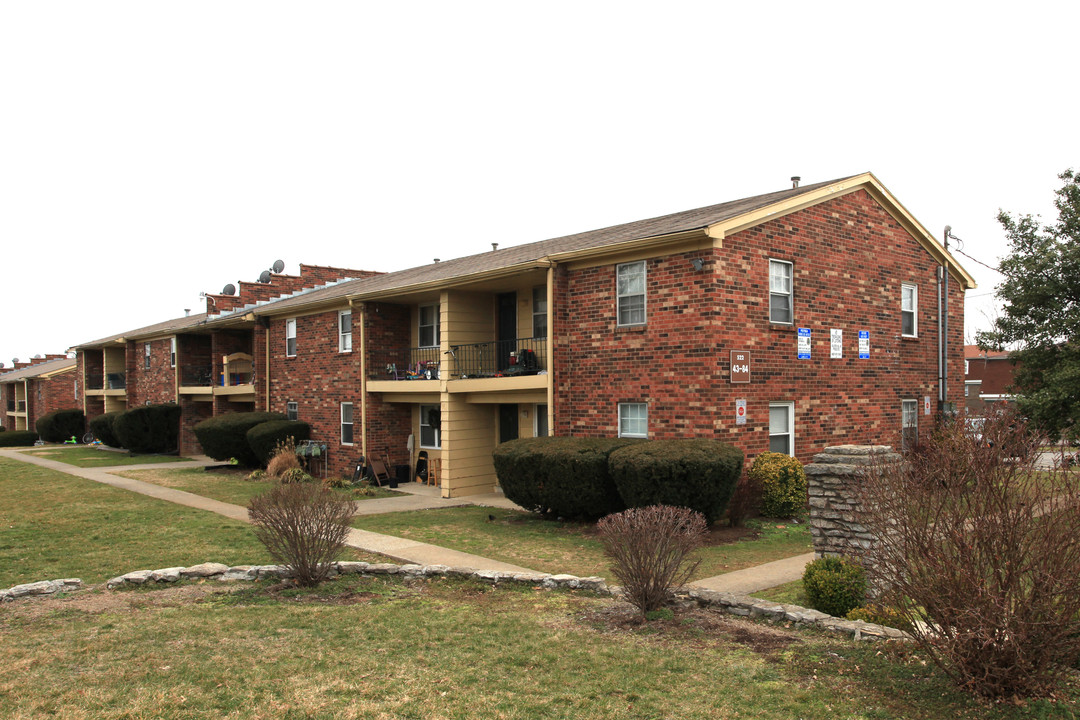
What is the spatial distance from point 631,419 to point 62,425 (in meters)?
39.6

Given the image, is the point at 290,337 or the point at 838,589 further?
the point at 290,337

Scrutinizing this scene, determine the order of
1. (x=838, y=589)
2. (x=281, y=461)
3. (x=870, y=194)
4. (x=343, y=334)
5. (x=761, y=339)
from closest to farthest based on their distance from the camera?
(x=838, y=589) → (x=761, y=339) → (x=870, y=194) → (x=281, y=461) → (x=343, y=334)

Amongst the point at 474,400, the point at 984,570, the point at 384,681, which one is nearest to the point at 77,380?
the point at 474,400

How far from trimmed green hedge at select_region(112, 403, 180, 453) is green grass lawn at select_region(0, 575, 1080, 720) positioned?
25.7m

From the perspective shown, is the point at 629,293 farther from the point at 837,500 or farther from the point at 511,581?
the point at 837,500

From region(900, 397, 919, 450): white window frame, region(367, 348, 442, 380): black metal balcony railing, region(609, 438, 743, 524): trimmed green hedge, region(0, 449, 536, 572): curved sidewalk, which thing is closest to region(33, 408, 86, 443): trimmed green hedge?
region(0, 449, 536, 572): curved sidewalk

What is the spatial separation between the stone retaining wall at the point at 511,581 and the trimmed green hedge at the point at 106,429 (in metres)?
28.9

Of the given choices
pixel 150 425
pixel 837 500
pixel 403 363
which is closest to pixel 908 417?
pixel 837 500

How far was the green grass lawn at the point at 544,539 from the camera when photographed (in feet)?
35.8

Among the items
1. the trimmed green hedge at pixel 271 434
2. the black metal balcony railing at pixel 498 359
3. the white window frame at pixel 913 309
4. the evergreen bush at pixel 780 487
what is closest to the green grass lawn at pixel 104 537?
the trimmed green hedge at pixel 271 434

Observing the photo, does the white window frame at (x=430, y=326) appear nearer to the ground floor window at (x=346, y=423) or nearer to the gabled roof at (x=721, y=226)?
the gabled roof at (x=721, y=226)

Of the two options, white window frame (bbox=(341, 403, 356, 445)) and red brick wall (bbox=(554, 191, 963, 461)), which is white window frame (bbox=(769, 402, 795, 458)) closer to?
red brick wall (bbox=(554, 191, 963, 461))

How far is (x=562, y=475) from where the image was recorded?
1383cm

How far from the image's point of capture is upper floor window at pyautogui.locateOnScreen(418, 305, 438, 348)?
71.2 ft
